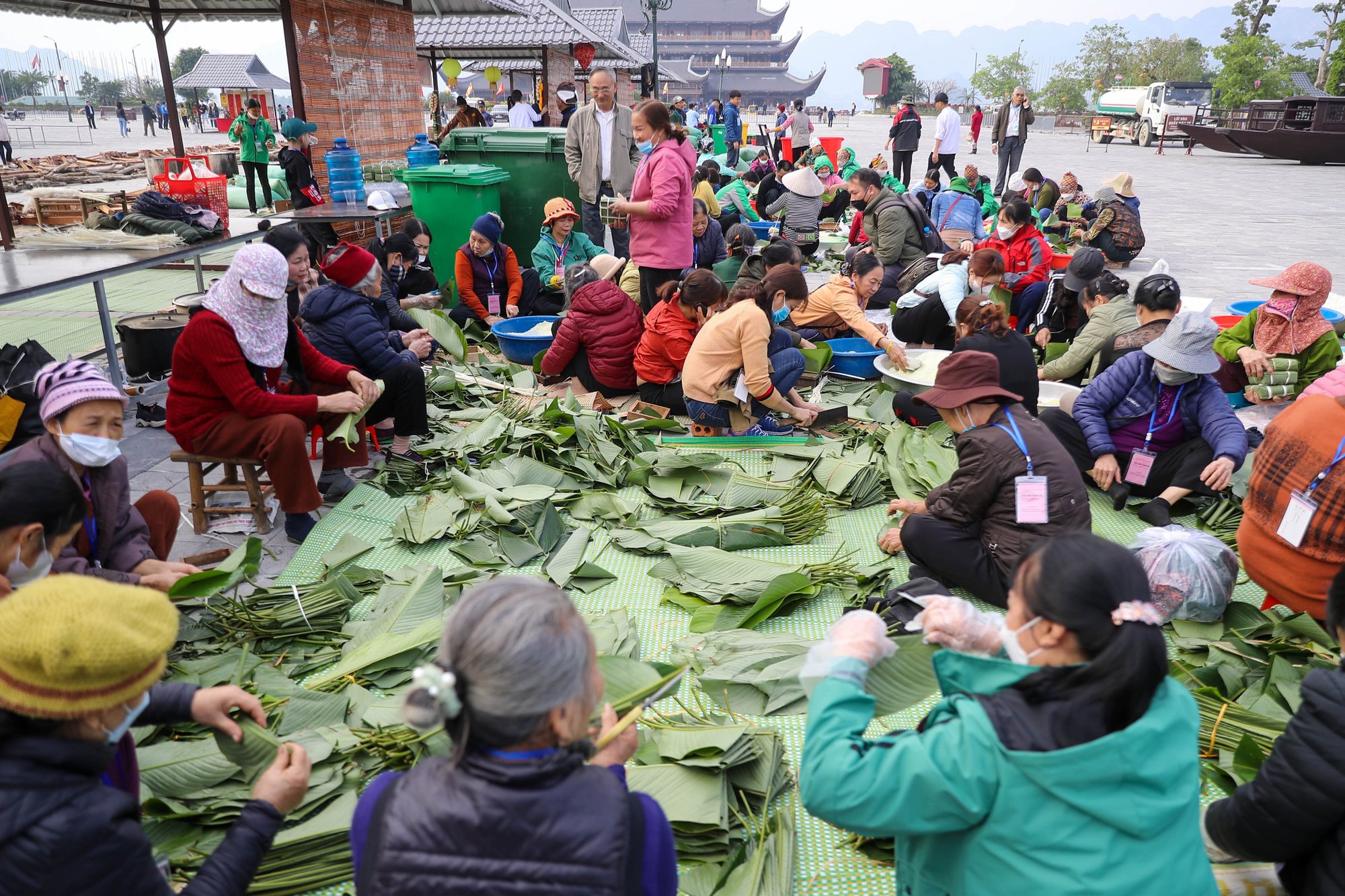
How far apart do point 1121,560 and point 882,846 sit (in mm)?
1085

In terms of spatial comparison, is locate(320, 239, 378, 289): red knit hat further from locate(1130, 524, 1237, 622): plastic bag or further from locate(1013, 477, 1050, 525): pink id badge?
locate(1130, 524, 1237, 622): plastic bag

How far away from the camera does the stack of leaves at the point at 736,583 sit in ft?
10.0

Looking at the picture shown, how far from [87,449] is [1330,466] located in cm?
371

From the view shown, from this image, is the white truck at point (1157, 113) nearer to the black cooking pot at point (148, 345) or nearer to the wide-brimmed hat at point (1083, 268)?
the wide-brimmed hat at point (1083, 268)

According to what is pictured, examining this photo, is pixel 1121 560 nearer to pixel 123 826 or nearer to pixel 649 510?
pixel 123 826

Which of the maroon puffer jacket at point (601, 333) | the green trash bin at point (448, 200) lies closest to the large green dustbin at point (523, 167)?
the green trash bin at point (448, 200)

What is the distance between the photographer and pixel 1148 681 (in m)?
1.33

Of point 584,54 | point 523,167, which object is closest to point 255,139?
point 523,167

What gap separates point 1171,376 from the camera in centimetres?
379

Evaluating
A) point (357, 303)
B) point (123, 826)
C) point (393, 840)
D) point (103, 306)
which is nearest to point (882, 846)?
point (393, 840)

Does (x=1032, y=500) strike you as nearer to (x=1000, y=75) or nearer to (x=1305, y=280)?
(x=1305, y=280)

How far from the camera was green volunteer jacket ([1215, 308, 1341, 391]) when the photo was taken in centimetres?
426

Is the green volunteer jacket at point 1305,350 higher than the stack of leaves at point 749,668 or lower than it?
higher

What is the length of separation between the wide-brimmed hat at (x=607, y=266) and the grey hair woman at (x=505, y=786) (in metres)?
5.02
